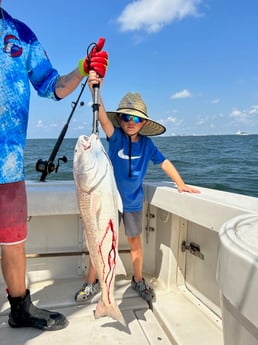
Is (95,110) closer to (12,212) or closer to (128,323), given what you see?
(12,212)

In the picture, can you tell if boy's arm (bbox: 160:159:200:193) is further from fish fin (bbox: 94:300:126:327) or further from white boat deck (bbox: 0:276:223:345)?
fish fin (bbox: 94:300:126:327)

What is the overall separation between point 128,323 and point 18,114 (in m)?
1.64

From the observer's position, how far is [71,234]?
9.79 ft

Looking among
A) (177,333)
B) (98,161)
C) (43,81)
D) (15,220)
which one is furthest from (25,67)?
(177,333)

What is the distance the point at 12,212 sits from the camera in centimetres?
190

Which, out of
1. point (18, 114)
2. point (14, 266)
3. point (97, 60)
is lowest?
point (14, 266)

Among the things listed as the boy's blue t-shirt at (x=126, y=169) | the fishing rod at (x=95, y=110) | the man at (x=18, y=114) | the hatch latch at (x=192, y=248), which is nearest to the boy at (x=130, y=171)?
the boy's blue t-shirt at (x=126, y=169)

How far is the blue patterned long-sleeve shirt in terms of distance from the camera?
1.82m

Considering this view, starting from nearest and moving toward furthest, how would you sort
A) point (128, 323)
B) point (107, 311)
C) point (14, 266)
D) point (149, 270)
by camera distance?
point (107, 311), point (14, 266), point (128, 323), point (149, 270)

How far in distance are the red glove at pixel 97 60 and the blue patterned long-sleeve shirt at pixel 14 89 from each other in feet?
1.25

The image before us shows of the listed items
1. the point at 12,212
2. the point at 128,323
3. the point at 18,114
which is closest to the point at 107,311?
the point at 128,323

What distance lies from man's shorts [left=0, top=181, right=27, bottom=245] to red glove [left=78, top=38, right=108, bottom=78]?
833 millimetres

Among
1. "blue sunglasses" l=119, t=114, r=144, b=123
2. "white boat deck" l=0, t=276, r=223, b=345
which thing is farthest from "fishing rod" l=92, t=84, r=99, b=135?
"white boat deck" l=0, t=276, r=223, b=345

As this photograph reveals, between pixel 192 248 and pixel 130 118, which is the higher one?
pixel 130 118
